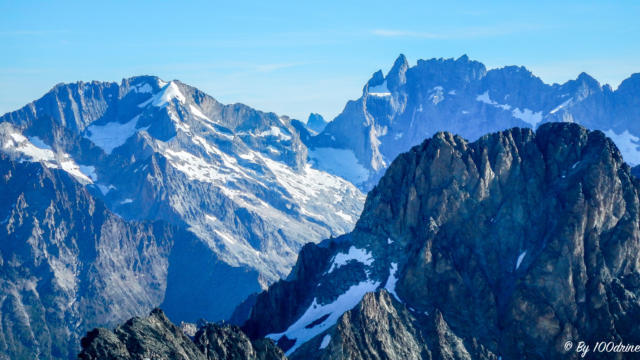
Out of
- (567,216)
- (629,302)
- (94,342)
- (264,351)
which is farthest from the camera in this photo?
(567,216)

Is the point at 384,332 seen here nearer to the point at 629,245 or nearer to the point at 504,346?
the point at 504,346

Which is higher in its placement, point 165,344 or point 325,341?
point 165,344

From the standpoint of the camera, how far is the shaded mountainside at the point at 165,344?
391 feet

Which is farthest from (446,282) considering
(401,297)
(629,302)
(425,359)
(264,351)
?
(264,351)

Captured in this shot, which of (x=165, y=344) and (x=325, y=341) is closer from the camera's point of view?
(x=165, y=344)

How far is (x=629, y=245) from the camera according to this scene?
197 metres

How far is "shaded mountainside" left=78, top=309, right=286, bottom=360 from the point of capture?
119206 millimetres

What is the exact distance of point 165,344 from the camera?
13000 centimetres

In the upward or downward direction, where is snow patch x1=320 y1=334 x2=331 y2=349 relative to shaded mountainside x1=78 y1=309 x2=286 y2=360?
downward

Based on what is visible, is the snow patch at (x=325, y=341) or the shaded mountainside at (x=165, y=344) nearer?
the shaded mountainside at (x=165, y=344)

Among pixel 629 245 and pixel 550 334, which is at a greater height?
pixel 629 245

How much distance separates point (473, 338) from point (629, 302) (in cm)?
3812

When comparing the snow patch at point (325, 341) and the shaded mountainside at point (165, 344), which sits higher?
the shaded mountainside at point (165, 344)

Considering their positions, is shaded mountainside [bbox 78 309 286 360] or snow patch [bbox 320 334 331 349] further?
snow patch [bbox 320 334 331 349]
